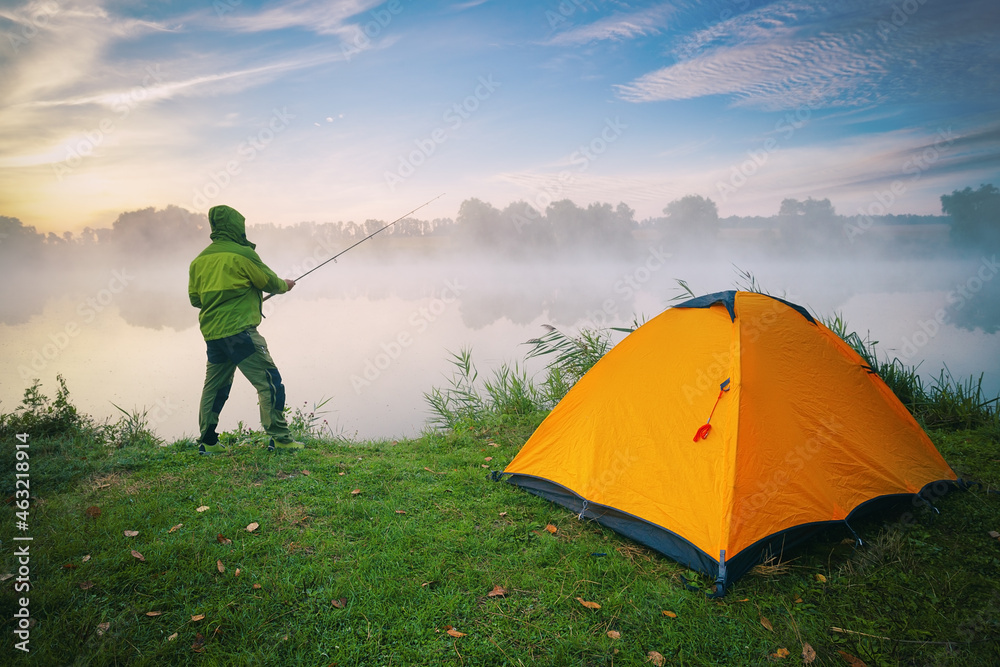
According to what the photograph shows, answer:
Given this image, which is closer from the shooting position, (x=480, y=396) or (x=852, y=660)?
(x=852, y=660)

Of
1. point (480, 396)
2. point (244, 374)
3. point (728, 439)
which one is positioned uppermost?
point (244, 374)

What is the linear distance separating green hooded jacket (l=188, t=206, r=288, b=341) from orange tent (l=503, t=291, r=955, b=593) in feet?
10.9

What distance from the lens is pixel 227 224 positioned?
4.92 m

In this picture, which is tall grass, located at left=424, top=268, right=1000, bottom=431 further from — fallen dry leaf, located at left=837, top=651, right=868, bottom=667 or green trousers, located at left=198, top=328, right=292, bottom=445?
fallen dry leaf, located at left=837, top=651, right=868, bottom=667

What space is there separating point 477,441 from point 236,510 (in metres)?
2.61

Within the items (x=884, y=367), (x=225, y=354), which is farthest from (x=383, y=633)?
(x=884, y=367)

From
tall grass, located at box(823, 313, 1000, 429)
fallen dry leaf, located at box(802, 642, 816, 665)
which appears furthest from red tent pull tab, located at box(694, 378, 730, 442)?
tall grass, located at box(823, 313, 1000, 429)

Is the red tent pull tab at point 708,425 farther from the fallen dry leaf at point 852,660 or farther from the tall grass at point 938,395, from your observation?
the tall grass at point 938,395

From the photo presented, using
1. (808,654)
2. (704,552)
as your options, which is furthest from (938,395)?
(808,654)

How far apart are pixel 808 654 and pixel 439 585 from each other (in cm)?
202

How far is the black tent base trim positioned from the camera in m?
2.92

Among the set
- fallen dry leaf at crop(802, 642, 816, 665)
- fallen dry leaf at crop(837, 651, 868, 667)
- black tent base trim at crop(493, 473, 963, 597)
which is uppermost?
black tent base trim at crop(493, 473, 963, 597)

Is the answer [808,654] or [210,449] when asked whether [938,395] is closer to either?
[808,654]

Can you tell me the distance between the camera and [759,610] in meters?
2.71
